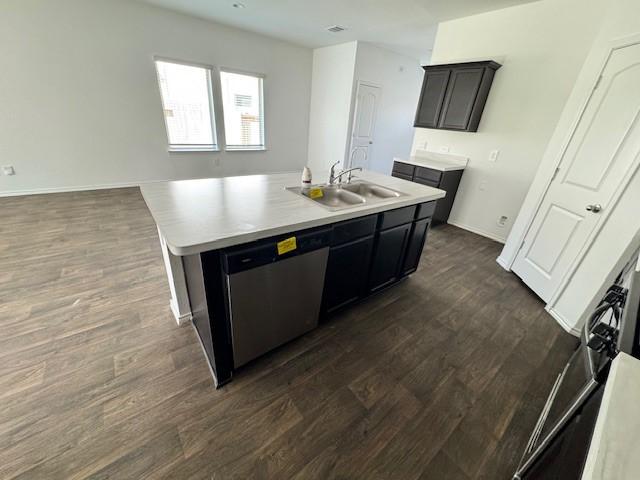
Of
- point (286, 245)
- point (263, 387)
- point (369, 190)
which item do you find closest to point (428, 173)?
point (369, 190)

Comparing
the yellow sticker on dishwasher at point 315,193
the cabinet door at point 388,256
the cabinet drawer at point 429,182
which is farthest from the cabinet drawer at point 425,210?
the cabinet drawer at point 429,182

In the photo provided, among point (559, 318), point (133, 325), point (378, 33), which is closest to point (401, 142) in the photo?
point (378, 33)

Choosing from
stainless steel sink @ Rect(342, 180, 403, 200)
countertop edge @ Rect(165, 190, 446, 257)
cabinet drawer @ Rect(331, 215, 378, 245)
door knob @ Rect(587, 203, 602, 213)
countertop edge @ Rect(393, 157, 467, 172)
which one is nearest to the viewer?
countertop edge @ Rect(165, 190, 446, 257)

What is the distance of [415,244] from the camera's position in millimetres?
2309

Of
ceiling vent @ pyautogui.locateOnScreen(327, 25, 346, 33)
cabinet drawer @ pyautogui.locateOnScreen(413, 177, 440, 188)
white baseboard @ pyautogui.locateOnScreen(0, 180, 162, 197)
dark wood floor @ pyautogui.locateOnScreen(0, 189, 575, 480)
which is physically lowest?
dark wood floor @ pyautogui.locateOnScreen(0, 189, 575, 480)

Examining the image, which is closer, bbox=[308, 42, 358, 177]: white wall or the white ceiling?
the white ceiling

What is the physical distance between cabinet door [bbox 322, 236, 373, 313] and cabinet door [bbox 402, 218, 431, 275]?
527 mm

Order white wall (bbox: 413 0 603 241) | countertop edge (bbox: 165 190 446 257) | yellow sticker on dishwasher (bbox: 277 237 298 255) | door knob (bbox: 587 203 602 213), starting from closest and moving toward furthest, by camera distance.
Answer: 1. countertop edge (bbox: 165 190 446 257)
2. yellow sticker on dishwasher (bbox: 277 237 298 255)
3. door knob (bbox: 587 203 602 213)
4. white wall (bbox: 413 0 603 241)

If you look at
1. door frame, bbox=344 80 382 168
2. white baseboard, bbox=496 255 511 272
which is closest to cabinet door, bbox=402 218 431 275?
white baseboard, bbox=496 255 511 272

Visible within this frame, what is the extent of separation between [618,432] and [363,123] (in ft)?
18.4

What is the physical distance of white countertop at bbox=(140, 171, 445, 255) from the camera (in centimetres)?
112

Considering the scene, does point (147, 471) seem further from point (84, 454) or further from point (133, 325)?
point (133, 325)

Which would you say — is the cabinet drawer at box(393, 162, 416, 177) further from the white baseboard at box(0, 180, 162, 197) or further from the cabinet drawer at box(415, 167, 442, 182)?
the white baseboard at box(0, 180, 162, 197)

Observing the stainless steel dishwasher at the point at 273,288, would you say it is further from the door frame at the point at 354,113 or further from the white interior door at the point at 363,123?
the door frame at the point at 354,113
